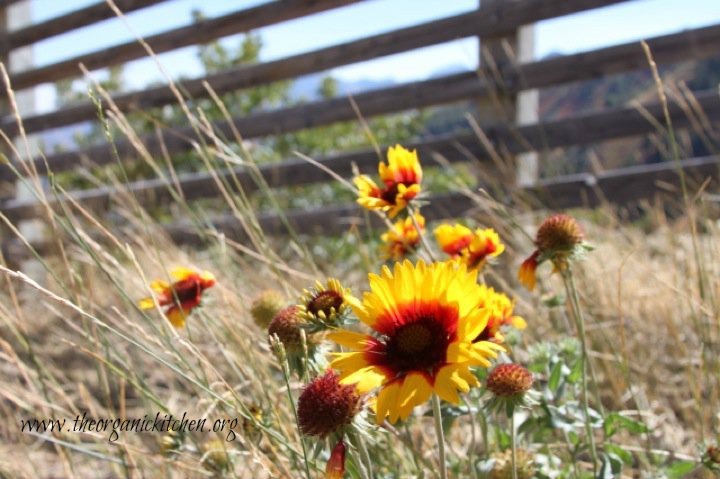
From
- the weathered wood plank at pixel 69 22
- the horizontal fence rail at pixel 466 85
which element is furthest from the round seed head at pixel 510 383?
the weathered wood plank at pixel 69 22

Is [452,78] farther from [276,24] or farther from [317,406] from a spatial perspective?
[317,406]

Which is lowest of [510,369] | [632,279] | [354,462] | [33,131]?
[354,462]

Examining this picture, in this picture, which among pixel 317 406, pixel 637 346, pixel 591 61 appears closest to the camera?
pixel 317 406

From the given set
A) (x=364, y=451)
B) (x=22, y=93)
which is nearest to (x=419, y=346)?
(x=364, y=451)

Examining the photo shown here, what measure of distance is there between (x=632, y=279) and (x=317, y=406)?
1.51m

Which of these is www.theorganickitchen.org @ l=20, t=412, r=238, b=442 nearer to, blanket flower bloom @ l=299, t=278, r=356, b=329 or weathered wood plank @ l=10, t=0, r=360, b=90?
blanket flower bloom @ l=299, t=278, r=356, b=329

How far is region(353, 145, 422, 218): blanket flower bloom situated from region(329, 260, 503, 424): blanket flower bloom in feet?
0.91

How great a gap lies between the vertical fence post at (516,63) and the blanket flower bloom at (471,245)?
1318 millimetres

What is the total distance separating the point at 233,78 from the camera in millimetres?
2877

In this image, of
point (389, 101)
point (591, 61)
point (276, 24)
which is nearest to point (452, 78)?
point (389, 101)

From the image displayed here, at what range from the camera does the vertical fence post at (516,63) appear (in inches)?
87.0

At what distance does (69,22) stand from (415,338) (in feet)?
11.0

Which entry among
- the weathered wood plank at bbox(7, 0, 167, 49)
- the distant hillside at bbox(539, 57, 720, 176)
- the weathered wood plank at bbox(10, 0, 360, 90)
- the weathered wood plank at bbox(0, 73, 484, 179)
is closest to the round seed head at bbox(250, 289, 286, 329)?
the weathered wood plank at bbox(0, 73, 484, 179)

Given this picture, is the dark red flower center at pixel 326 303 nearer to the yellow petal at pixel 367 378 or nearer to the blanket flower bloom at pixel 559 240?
the yellow petal at pixel 367 378
